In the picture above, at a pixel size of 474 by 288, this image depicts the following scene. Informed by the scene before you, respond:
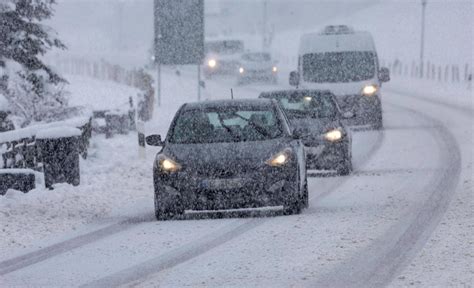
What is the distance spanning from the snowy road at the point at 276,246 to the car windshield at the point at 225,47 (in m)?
44.8

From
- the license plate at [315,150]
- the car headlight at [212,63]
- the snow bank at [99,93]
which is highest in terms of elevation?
the license plate at [315,150]

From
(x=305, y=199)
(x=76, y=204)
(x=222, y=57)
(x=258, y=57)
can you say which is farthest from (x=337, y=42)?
(x=222, y=57)

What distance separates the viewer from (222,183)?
44.0 feet

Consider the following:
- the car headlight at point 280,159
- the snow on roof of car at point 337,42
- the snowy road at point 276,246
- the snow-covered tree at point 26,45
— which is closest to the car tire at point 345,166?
the snowy road at point 276,246

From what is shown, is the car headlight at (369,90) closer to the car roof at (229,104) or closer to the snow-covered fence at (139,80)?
the snow-covered fence at (139,80)

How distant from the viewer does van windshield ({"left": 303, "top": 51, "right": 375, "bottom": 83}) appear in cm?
3005

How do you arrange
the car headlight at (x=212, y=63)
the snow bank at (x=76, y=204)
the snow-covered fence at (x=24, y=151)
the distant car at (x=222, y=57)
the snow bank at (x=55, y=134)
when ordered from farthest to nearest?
the distant car at (x=222, y=57), the car headlight at (x=212, y=63), the snow bank at (x=55, y=134), the snow-covered fence at (x=24, y=151), the snow bank at (x=76, y=204)

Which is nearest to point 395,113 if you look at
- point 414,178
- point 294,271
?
point 414,178

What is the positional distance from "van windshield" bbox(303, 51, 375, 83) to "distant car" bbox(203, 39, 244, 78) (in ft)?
104

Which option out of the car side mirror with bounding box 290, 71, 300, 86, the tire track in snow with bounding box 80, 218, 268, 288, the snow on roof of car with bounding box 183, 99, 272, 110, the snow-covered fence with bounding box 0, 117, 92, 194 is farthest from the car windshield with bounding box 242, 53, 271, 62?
the tire track in snow with bounding box 80, 218, 268, 288

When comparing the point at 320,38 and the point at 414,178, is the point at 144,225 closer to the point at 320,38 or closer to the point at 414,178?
the point at 414,178

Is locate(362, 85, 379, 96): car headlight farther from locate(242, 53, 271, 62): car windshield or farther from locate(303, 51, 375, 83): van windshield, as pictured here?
locate(242, 53, 271, 62): car windshield

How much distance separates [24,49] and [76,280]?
1812 centimetres

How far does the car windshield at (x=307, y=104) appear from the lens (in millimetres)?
20125
